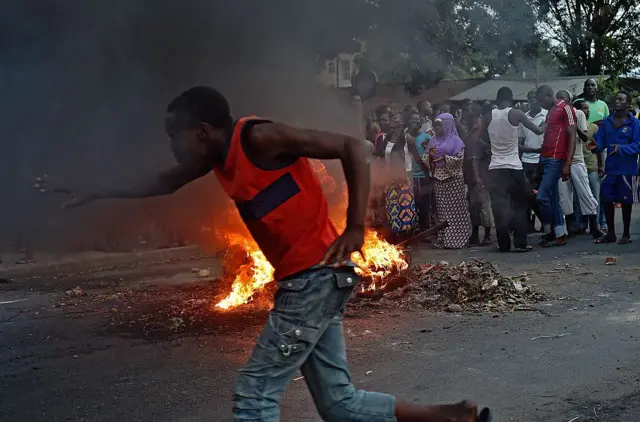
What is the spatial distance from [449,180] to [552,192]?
129 cm

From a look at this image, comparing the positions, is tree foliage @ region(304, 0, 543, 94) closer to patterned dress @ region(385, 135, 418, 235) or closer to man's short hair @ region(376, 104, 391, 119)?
man's short hair @ region(376, 104, 391, 119)

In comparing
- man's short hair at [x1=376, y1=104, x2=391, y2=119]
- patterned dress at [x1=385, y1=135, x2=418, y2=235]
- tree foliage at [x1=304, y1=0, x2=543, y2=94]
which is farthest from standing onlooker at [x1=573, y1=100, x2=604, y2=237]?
man's short hair at [x1=376, y1=104, x2=391, y2=119]

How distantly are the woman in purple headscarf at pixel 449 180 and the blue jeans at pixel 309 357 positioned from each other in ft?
23.7

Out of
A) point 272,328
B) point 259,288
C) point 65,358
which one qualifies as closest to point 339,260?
point 272,328

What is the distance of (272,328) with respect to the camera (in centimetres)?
279

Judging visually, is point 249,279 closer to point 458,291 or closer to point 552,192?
point 458,291

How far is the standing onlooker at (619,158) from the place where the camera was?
9.30 meters

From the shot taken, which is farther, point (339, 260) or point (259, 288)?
point (259, 288)

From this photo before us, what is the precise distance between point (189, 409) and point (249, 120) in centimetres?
196

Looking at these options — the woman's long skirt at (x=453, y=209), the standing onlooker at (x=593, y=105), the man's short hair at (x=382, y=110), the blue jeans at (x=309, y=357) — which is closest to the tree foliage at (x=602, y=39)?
the standing onlooker at (x=593, y=105)

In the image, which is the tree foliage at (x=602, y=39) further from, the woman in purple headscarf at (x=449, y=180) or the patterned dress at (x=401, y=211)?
the patterned dress at (x=401, y=211)

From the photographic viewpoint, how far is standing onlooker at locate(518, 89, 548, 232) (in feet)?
34.6

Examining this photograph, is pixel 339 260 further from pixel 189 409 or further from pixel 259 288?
pixel 259 288

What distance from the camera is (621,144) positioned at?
30.8 ft
